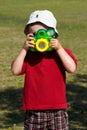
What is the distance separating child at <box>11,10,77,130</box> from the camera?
390cm

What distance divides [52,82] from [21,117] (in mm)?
3098

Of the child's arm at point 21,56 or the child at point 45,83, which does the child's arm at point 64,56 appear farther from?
the child's arm at point 21,56

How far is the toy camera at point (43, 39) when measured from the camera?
3.76m

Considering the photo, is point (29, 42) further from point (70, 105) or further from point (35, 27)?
point (70, 105)

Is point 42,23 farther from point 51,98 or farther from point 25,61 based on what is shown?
point 51,98

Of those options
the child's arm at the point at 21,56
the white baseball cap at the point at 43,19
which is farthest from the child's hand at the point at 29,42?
the white baseball cap at the point at 43,19

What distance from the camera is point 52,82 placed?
154 inches

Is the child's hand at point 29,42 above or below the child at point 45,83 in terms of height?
above

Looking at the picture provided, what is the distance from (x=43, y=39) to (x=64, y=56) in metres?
0.24

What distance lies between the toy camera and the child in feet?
0.24

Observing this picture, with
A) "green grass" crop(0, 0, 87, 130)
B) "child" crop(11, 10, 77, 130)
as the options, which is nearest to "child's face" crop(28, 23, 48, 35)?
"child" crop(11, 10, 77, 130)

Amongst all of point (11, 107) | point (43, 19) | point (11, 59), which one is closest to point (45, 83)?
point (43, 19)

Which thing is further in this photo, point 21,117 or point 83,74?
point 83,74

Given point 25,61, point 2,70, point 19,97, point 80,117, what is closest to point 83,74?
point 2,70
